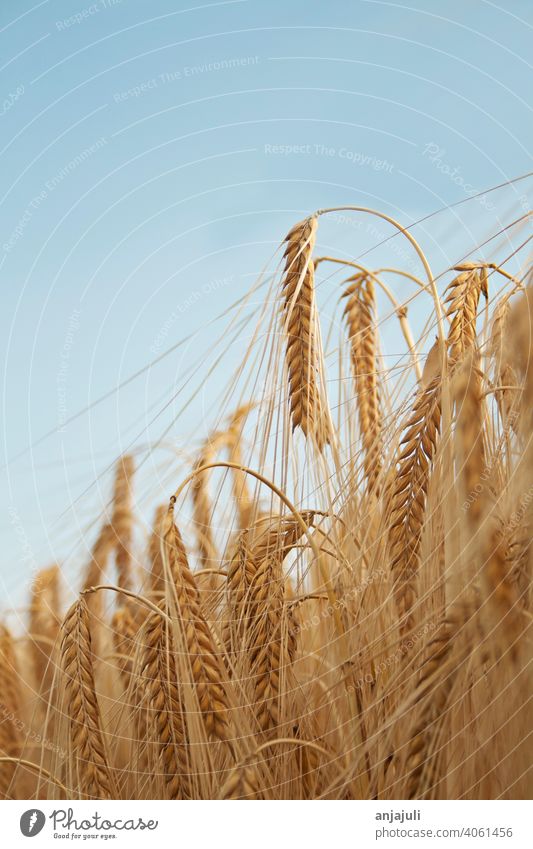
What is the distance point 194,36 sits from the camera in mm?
1179

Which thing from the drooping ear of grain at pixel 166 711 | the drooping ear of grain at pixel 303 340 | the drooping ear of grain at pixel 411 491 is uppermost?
the drooping ear of grain at pixel 303 340

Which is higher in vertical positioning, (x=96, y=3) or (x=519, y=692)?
(x=96, y=3)

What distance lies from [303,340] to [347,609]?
1.19ft

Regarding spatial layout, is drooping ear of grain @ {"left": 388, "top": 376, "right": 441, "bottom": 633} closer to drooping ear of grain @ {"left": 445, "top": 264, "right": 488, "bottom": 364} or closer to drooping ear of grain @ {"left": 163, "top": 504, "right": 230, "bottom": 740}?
drooping ear of grain @ {"left": 445, "top": 264, "right": 488, "bottom": 364}

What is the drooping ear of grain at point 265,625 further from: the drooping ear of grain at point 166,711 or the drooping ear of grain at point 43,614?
the drooping ear of grain at point 43,614

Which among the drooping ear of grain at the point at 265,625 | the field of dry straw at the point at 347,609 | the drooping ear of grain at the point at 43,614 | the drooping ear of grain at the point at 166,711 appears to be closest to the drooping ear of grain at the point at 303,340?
the field of dry straw at the point at 347,609

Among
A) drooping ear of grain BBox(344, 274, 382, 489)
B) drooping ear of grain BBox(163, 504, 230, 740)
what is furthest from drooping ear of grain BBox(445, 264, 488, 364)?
drooping ear of grain BBox(163, 504, 230, 740)

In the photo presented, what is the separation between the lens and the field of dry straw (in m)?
0.73

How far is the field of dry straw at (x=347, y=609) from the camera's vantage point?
0.73 meters

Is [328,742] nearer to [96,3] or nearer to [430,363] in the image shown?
[430,363]

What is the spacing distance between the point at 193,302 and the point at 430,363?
1.37 ft

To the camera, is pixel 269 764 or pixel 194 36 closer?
pixel 269 764
